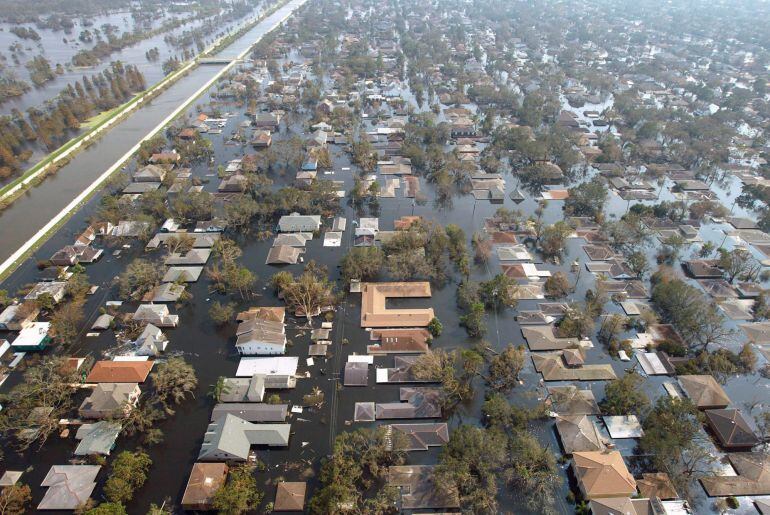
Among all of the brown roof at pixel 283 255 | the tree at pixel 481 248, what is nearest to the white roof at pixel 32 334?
the brown roof at pixel 283 255

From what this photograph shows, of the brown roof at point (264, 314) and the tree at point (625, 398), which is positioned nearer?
the tree at point (625, 398)

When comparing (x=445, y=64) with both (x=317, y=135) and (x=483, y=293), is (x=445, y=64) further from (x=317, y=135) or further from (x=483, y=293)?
(x=483, y=293)

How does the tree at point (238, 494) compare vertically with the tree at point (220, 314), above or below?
above

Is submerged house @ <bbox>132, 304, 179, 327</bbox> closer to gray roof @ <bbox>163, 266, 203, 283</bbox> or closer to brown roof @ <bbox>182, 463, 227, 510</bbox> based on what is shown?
gray roof @ <bbox>163, 266, 203, 283</bbox>

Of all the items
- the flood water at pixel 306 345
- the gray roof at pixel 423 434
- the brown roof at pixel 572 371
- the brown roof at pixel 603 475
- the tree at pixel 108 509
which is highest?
the tree at pixel 108 509

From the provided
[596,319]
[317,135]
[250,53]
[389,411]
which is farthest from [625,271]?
[250,53]

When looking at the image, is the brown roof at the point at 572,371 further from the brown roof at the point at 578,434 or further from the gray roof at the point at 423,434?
the gray roof at the point at 423,434

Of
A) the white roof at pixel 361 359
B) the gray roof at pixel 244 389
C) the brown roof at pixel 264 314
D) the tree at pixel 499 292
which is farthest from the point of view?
the tree at pixel 499 292

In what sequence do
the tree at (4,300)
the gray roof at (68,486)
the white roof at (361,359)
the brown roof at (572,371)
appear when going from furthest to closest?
the tree at (4,300)
the white roof at (361,359)
the brown roof at (572,371)
the gray roof at (68,486)

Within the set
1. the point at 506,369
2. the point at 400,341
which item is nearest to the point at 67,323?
the point at 400,341
